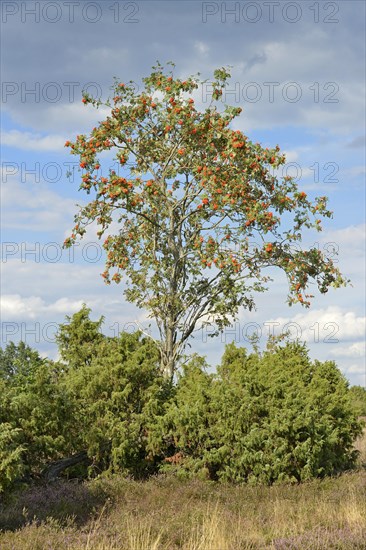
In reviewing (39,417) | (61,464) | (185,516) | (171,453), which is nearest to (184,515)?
(185,516)

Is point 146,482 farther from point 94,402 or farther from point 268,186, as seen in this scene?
point 268,186

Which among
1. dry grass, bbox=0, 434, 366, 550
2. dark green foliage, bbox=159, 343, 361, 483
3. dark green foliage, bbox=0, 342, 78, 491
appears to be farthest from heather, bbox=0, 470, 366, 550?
dark green foliage, bbox=0, 342, 78, 491

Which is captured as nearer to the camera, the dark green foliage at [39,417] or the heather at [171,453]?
the heather at [171,453]

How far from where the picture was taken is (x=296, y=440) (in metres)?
12.7

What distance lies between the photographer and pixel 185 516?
9875 millimetres

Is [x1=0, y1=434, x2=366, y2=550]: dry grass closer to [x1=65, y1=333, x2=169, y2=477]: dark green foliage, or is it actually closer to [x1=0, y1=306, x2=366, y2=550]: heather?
[x1=0, y1=306, x2=366, y2=550]: heather

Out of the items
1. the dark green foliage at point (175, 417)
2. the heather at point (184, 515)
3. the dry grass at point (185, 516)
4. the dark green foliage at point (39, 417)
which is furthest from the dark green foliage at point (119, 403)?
the dry grass at point (185, 516)

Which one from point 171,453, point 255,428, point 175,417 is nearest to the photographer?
point 255,428

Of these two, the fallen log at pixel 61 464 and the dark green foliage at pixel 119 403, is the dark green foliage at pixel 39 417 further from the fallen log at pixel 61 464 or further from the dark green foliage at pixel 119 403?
the dark green foliage at pixel 119 403

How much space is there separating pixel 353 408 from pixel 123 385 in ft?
17.7

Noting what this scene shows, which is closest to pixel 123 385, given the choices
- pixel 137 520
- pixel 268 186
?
pixel 137 520

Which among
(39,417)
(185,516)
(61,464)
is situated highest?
(39,417)

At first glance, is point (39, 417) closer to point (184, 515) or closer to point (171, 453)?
point (171, 453)

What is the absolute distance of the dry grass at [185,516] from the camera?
847 centimetres
